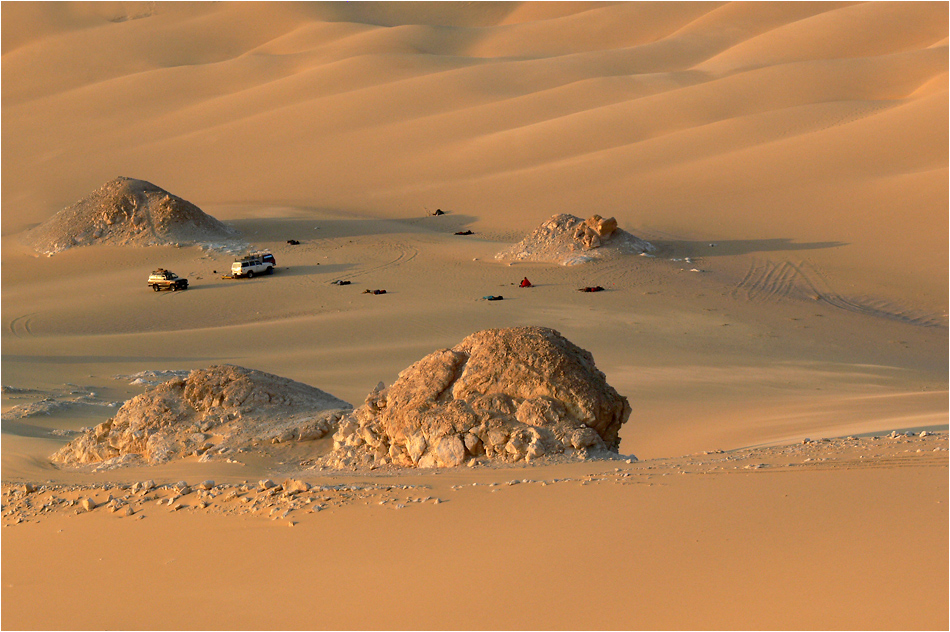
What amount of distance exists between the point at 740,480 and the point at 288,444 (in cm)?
506

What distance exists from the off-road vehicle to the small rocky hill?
962 centimetres

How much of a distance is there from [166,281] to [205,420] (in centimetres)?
1835

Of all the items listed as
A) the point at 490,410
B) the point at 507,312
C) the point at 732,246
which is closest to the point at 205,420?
the point at 490,410

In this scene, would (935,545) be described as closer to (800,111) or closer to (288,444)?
(288,444)

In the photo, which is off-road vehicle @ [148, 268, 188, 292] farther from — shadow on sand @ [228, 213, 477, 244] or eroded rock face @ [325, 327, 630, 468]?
eroded rock face @ [325, 327, 630, 468]

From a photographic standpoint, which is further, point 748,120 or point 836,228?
point 748,120

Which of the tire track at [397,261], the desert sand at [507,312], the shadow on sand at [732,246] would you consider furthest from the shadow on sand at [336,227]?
the shadow on sand at [732,246]

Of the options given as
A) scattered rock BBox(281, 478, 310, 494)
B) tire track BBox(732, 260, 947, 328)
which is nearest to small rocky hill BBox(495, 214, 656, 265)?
tire track BBox(732, 260, 947, 328)

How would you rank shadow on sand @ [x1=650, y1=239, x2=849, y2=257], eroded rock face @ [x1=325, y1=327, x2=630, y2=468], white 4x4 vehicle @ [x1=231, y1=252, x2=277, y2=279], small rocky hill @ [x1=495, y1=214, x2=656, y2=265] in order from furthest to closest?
shadow on sand @ [x1=650, y1=239, x2=849, y2=257]
small rocky hill @ [x1=495, y1=214, x2=656, y2=265]
white 4x4 vehicle @ [x1=231, y1=252, x2=277, y2=279]
eroded rock face @ [x1=325, y1=327, x2=630, y2=468]

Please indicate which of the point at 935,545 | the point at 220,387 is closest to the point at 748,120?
the point at 220,387

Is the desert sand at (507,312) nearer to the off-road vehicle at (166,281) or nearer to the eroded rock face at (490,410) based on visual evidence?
the off-road vehicle at (166,281)

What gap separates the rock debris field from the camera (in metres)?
7.82

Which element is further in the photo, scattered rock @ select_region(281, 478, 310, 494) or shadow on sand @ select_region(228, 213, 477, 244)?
shadow on sand @ select_region(228, 213, 477, 244)

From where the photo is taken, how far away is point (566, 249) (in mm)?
30531
